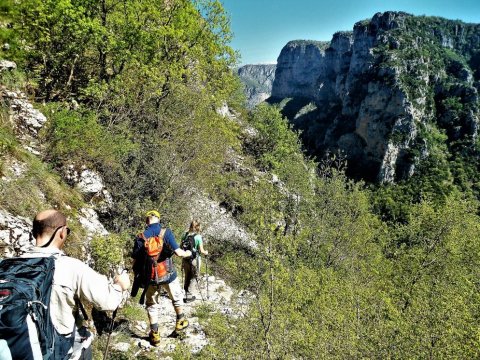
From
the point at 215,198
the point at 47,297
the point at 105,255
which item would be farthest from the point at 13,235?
the point at 215,198

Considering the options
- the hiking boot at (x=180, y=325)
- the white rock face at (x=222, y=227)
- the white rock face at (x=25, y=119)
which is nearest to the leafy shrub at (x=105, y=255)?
the hiking boot at (x=180, y=325)

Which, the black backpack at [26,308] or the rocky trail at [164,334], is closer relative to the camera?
the black backpack at [26,308]

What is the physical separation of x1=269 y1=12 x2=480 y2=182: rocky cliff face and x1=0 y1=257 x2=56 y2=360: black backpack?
89.3 metres

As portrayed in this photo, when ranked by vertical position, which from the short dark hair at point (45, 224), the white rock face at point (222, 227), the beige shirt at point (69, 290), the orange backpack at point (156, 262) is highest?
the short dark hair at point (45, 224)

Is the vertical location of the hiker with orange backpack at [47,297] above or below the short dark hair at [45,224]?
below

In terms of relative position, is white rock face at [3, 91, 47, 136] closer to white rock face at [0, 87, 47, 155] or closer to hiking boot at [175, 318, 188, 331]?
white rock face at [0, 87, 47, 155]

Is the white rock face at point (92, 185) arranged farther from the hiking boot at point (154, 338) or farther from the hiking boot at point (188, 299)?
the hiking boot at point (154, 338)

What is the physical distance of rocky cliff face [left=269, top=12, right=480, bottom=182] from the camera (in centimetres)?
8312

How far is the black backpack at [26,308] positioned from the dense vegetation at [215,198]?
3837mm

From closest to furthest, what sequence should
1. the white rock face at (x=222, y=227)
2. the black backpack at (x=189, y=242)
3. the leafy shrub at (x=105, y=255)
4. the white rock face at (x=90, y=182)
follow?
the leafy shrub at (x=105, y=255) → the black backpack at (x=189, y=242) → the white rock face at (x=90, y=182) → the white rock face at (x=222, y=227)

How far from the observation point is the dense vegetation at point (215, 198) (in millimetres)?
7223

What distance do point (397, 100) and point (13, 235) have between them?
92354 mm

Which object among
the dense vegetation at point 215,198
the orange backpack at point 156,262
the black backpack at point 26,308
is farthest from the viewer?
the dense vegetation at point 215,198

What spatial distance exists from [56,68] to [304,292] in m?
12.1
